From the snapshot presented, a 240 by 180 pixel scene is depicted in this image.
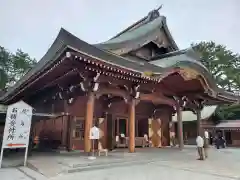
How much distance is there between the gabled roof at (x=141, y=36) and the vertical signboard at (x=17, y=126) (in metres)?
4.76

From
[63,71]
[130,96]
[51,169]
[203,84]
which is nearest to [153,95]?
[130,96]

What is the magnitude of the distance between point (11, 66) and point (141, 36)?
3109 cm

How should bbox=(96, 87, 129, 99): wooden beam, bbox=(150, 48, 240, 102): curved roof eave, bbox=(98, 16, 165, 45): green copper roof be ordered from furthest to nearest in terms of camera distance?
bbox=(98, 16, 165, 45): green copper roof → bbox=(150, 48, 240, 102): curved roof eave → bbox=(96, 87, 129, 99): wooden beam

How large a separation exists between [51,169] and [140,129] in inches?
363

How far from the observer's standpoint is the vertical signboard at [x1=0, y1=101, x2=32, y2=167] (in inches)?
281

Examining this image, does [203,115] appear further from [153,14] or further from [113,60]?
[113,60]

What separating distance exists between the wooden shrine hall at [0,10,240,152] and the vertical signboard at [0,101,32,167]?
6.08ft

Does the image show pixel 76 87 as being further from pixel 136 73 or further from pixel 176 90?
pixel 176 90

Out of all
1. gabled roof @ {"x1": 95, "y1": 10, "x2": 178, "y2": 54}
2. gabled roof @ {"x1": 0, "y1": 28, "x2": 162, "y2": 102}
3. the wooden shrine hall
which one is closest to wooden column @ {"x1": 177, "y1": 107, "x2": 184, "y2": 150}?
the wooden shrine hall

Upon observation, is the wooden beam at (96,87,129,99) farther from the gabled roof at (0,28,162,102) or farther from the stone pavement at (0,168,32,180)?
the stone pavement at (0,168,32,180)

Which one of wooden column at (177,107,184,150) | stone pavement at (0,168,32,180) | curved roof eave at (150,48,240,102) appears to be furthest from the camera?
wooden column at (177,107,184,150)

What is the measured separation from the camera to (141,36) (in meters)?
12.8

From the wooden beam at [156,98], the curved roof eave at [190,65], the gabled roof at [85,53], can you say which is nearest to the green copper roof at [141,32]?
the curved roof eave at [190,65]

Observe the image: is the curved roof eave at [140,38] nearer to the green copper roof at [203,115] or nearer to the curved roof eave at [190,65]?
the curved roof eave at [190,65]
